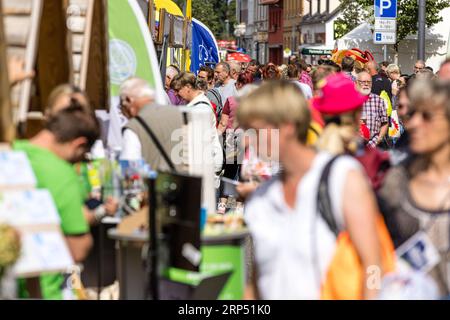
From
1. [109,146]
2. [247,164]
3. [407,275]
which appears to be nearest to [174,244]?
[407,275]

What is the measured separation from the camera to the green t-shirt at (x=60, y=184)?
551cm

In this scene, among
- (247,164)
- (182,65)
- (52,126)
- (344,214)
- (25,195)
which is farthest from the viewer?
(182,65)

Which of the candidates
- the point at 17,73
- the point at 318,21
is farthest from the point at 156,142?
the point at 318,21

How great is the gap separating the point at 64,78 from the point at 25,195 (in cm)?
252

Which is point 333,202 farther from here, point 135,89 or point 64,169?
point 135,89

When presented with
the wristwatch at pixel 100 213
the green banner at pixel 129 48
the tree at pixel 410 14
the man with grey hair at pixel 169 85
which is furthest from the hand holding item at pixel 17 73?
the tree at pixel 410 14

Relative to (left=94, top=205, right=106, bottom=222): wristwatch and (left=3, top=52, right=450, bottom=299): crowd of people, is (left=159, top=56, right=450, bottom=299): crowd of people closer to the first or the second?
(left=3, top=52, right=450, bottom=299): crowd of people

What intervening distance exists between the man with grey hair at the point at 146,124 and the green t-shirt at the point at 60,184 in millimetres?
2559

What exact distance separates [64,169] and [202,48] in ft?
60.2

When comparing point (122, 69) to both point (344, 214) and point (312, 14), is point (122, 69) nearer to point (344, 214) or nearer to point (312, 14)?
point (344, 214)

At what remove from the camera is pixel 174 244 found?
565 centimetres

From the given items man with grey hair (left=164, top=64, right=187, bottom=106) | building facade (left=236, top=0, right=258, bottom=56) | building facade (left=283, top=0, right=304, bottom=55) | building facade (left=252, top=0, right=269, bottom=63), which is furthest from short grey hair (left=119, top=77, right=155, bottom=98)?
building facade (left=236, top=0, right=258, bottom=56)

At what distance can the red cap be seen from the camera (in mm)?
6309

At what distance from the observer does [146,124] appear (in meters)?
8.38
